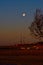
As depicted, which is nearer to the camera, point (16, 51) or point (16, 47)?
point (16, 47)

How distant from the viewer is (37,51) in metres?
24.3

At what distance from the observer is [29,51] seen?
2503 cm

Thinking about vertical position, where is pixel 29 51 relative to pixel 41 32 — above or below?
below

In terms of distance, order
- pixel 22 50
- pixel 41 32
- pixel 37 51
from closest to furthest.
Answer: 1. pixel 37 51
2. pixel 22 50
3. pixel 41 32

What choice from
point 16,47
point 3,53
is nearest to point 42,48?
point 16,47

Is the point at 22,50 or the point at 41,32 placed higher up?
the point at 41,32

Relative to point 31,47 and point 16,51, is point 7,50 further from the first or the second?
point 31,47

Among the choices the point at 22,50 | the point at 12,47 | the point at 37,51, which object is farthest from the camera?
the point at 22,50

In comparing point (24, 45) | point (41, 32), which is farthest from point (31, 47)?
point (41, 32)

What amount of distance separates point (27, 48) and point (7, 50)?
1.92m

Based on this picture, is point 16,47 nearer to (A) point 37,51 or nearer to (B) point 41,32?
(A) point 37,51

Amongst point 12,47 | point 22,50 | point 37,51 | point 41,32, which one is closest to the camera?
point 12,47

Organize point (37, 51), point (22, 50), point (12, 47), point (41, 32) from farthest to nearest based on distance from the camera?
1. point (41, 32)
2. point (22, 50)
3. point (37, 51)
4. point (12, 47)

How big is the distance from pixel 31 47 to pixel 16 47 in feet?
5.37
